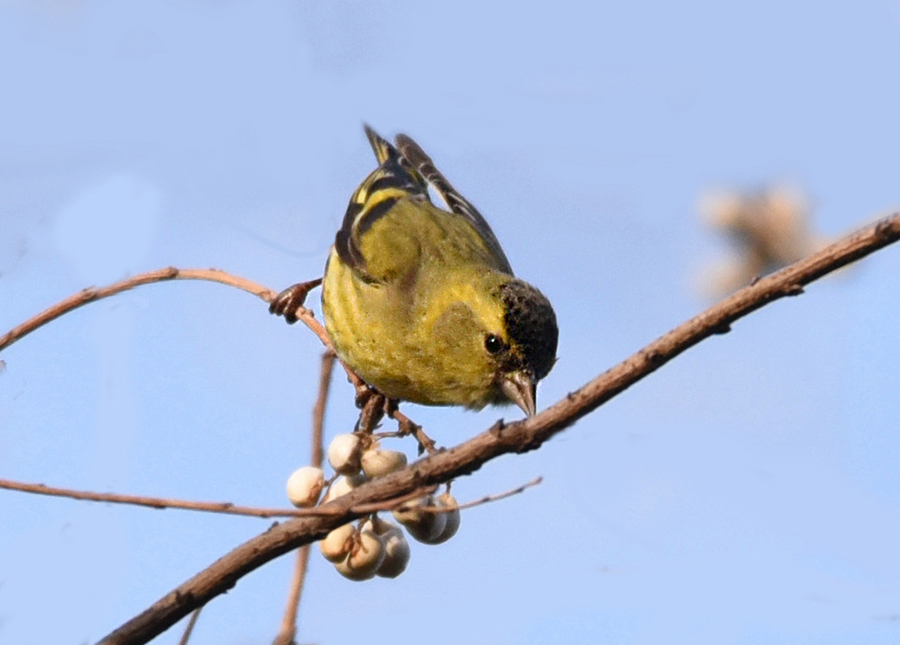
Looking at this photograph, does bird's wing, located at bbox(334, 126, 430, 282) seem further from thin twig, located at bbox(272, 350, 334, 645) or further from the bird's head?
thin twig, located at bbox(272, 350, 334, 645)

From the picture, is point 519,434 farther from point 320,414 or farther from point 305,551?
point 320,414

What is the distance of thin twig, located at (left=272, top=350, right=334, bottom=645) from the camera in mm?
2297

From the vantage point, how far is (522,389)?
418 cm

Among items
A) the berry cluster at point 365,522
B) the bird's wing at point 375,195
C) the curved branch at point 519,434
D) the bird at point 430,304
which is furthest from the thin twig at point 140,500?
the bird's wing at point 375,195

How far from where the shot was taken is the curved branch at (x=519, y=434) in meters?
2.01

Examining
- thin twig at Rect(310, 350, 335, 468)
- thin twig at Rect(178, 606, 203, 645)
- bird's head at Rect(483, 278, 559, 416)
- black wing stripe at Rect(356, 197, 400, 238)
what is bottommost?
thin twig at Rect(178, 606, 203, 645)

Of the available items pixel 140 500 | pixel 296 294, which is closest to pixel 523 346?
pixel 296 294

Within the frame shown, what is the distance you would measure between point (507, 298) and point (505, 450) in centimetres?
232

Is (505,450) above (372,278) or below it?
below

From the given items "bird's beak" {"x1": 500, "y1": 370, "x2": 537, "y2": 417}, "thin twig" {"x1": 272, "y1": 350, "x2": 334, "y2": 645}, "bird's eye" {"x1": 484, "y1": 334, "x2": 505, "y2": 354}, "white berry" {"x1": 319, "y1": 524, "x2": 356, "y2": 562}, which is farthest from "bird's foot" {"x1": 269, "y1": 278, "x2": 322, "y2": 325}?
"white berry" {"x1": 319, "y1": 524, "x2": 356, "y2": 562}

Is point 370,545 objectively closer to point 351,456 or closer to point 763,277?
point 351,456

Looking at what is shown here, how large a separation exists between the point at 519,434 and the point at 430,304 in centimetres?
275

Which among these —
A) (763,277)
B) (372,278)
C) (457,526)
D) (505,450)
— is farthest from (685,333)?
(372,278)

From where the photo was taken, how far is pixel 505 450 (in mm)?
2027
